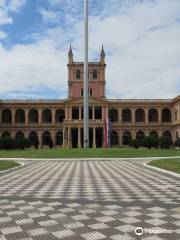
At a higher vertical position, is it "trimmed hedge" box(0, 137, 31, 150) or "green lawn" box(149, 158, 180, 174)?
"trimmed hedge" box(0, 137, 31, 150)

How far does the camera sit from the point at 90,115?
90875mm

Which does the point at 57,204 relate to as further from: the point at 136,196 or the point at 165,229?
the point at 165,229

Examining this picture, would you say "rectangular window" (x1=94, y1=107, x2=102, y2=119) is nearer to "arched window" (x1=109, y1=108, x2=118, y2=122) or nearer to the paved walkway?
"arched window" (x1=109, y1=108, x2=118, y2=122)

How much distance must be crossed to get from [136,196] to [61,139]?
3266 inches

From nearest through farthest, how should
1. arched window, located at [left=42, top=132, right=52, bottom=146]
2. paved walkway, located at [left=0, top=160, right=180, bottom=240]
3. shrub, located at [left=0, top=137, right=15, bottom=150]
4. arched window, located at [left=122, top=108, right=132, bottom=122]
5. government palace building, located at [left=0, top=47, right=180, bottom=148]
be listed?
1. paved walkway, located at [left=0, top=160, right=180, bottom=240]
2. shrub, located at [left=0, top=137, right=15, bottom=150]
3. government palace building, located at [left=0, top=47, right=180, bottom=148]
4. arched window, located at [left=42, top=132, right=52, bottom=146]
5. arched window, located at [left=122, top=108, right=132, bottom=122]

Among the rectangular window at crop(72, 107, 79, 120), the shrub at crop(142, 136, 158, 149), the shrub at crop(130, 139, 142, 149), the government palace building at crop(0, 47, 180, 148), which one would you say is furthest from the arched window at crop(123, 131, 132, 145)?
the shrub at crop(142, 136, 158, 149)

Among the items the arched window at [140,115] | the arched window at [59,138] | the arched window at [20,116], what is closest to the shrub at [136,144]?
the arched window at [140,115]

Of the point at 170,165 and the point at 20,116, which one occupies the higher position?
the point at 20,116

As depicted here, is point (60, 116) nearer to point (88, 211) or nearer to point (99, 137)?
point (99, 137)

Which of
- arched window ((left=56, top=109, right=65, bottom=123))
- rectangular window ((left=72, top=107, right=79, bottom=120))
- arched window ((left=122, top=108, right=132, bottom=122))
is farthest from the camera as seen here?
arched window ((left=56, top=109, right=65, bottom=123))

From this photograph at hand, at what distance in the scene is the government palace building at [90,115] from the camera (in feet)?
296

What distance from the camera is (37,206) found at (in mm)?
10070

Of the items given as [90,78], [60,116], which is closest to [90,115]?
[60,116]

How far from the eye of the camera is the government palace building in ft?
296
